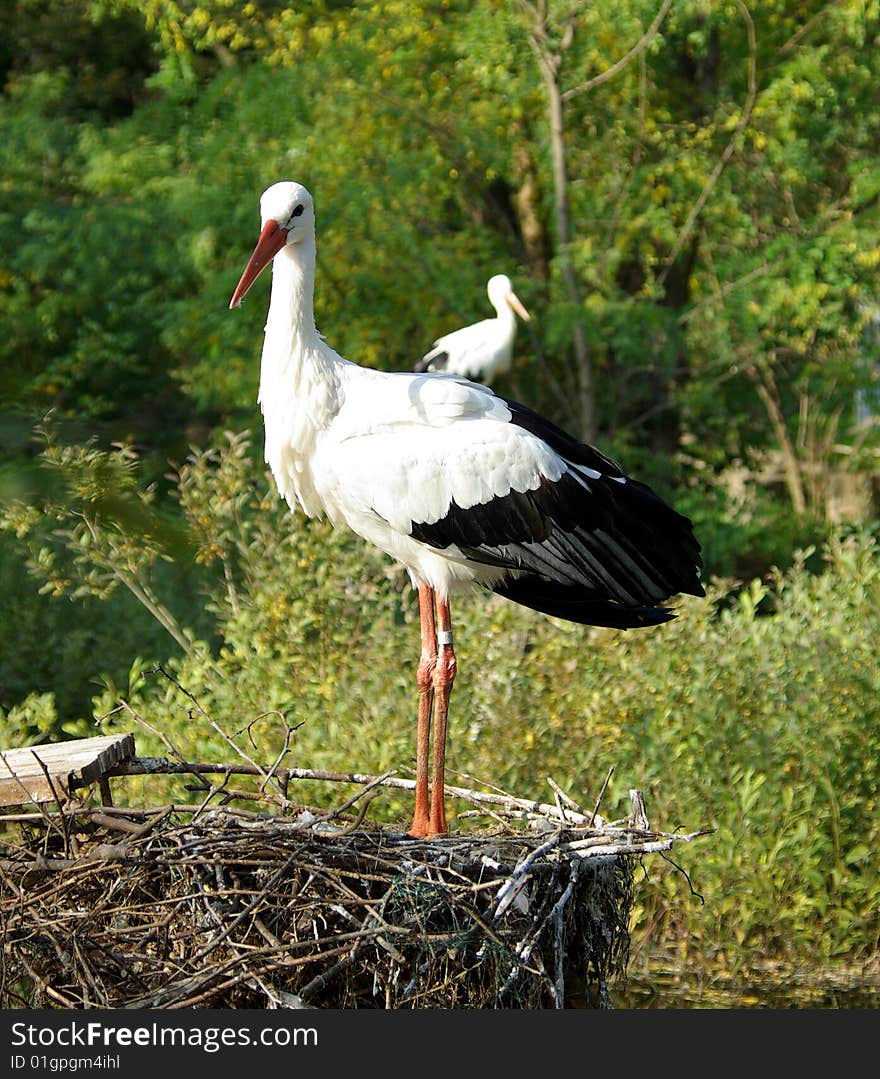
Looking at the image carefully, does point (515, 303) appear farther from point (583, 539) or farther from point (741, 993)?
point (583, 539)

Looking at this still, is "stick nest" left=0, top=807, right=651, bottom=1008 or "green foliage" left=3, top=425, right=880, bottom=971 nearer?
"stick nest" left=0, top=807, right=651, bottom=1008

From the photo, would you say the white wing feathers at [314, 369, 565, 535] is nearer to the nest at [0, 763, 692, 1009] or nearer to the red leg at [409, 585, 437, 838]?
the red leg at [409, 585, 437, 838]

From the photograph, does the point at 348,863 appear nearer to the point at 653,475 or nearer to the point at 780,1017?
the point at 780,1017

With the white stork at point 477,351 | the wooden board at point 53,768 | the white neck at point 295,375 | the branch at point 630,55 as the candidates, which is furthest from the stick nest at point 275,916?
the branch at point 630,55

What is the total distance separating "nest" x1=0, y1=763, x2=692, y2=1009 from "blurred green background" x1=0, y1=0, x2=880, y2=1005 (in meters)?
2.67

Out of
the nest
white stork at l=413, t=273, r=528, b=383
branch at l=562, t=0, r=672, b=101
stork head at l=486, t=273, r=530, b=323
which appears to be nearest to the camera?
the nest

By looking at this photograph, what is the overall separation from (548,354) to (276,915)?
8.74 m

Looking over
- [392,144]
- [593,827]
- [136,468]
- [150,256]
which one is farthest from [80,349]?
[136,468]

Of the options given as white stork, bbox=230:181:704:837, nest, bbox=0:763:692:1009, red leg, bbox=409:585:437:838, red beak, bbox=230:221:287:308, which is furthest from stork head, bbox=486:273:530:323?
nest, bbox=0:763:692:1009

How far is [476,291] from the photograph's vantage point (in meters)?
12.4

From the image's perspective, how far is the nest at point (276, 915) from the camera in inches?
168

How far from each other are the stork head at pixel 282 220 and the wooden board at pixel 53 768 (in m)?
1.40

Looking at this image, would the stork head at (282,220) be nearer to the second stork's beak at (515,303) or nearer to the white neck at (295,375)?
the white neck at (295,375)

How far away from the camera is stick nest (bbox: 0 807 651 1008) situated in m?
4.26
